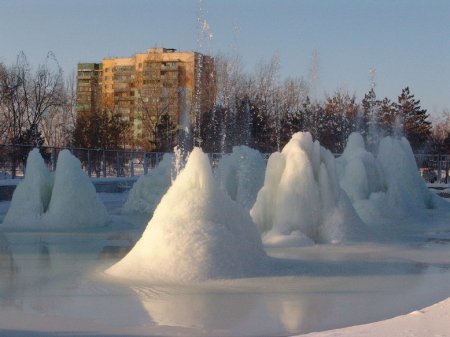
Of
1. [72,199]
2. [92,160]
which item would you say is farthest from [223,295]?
[92,160]

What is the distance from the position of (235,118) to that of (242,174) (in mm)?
34738

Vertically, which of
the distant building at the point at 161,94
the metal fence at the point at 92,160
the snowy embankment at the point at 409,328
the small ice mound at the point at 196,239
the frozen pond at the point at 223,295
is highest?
the distant building at the point at 161,94

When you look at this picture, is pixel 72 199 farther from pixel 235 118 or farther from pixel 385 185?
pixel 235 118

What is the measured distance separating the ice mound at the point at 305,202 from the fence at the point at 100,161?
1196 centimetres

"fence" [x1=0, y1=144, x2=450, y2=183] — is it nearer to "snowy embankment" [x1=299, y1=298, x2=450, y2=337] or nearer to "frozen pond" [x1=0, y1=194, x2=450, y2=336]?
"frozen pond" [x1=0, y1=194, x2=450, y2=336]

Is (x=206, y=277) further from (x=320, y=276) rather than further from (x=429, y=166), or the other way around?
(x=429, y=166)

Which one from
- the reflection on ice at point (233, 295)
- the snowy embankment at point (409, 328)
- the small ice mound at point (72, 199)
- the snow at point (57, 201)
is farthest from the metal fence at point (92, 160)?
the snowy embankment at point (409, 328)

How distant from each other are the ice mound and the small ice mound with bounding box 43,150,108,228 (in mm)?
4749

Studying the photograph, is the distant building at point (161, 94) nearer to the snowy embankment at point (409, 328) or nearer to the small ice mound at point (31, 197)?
the small ice mound at point (31, 197)

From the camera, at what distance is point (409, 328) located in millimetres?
6254

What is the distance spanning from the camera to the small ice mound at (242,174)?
2225 cm

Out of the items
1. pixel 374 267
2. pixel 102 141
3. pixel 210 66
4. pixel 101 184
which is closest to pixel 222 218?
pixel 374 267

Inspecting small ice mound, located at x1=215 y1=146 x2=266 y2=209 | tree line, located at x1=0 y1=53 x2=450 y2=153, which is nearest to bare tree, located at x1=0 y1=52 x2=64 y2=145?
tree line, located at x1=0 y1=53 x2=450 y2=153

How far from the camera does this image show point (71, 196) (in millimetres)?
17609
